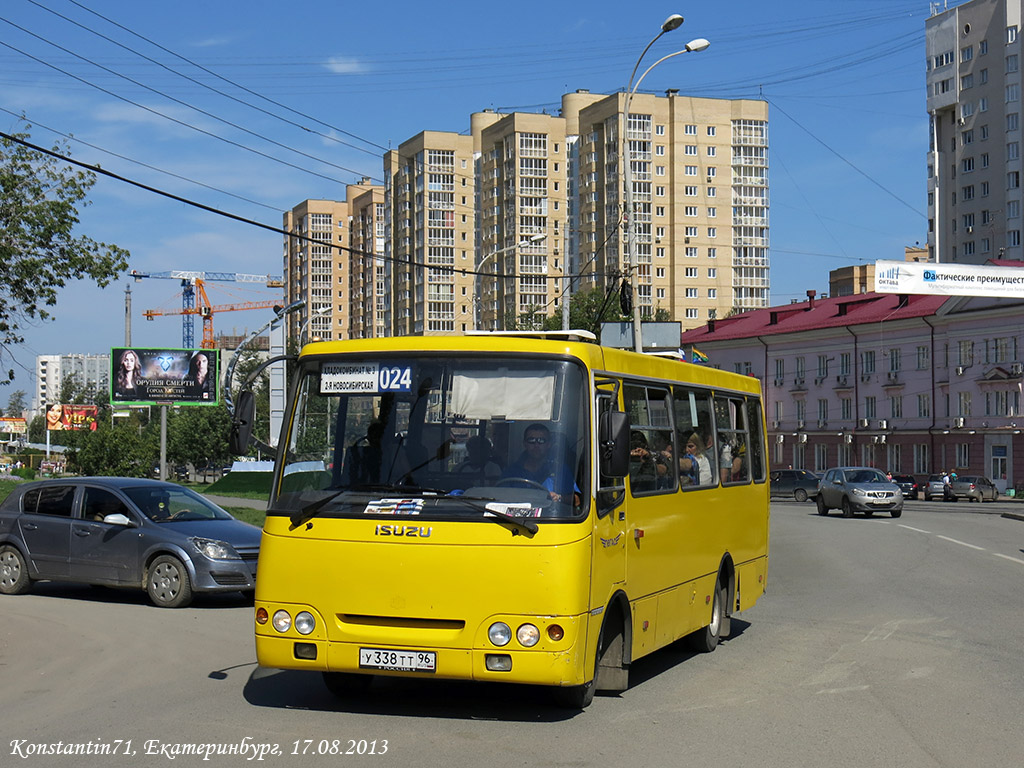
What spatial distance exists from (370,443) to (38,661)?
428 cm

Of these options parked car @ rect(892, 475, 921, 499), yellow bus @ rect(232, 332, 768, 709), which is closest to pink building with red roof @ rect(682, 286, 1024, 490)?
parked car @ rect(892, 475, 921, 499)

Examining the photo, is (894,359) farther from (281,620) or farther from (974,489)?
(281,620)

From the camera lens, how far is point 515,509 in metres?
7.71

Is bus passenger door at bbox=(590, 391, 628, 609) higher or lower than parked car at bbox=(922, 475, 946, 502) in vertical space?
higher

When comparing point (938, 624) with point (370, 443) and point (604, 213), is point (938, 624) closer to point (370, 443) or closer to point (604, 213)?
point (370, 443)

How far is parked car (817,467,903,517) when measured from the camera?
3778 centimetres

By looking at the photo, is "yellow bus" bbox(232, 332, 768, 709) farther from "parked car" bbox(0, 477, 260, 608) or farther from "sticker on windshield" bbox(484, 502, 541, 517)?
"parked car" bbox(0, 477, 260, 608)

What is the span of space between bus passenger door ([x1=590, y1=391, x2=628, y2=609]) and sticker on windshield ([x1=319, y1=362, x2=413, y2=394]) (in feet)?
4.29

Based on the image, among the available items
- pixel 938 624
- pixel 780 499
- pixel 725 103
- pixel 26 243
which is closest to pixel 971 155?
pixel 725 103

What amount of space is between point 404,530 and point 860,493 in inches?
1275

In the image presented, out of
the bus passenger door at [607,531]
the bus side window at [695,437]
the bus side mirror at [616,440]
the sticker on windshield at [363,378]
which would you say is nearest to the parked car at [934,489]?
the bus side window at [695,437]

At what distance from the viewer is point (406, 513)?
7.82 metres

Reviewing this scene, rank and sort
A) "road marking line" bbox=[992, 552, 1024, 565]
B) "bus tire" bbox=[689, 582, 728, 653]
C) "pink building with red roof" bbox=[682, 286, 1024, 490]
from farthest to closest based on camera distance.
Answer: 1. "pink building with red roof" bbox=[682, 286, 1024, 490]
2. "road marking line" bbox=[992, 552, 1024, 565]
3. "bus tire" bbox=[689, 582, 728, 653]

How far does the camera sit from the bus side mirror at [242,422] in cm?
833
